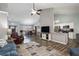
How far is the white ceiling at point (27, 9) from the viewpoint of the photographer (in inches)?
90.0

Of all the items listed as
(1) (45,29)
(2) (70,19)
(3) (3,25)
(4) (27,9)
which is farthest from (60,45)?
(3) (3,25)

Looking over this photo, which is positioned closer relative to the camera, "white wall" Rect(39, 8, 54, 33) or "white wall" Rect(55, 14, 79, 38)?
"white wall" Rect(55, 14, 79, 38)

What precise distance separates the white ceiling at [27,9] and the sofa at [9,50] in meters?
0.50

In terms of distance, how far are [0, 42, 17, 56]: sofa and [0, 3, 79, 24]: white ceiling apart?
1.63 feet

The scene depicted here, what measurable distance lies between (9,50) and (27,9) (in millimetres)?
874

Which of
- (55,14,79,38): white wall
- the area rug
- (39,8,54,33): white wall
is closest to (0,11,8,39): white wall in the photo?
the area rug

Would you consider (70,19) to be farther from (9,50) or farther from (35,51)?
(9,50)

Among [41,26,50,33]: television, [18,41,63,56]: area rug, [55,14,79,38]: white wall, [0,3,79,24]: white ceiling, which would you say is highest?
[0,3,79,24]: white ceiling

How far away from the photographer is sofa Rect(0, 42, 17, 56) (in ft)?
7.30

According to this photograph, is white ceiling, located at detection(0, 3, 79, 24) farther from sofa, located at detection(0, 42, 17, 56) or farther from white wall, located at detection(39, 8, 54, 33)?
sofa, located at detection(0, 42, 17, 56)

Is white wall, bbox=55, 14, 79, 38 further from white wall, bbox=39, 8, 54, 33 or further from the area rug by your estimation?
the area rug

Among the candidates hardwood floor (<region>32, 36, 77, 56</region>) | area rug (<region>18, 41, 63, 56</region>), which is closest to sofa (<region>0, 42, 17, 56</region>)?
area rug (<region>18, 41, 63, 56</region>)

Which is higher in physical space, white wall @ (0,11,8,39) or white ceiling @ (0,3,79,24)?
white ceiling @ (0,3,79,24)

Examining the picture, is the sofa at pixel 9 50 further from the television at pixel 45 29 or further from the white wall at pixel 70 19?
the white wall at pixel 70 19
